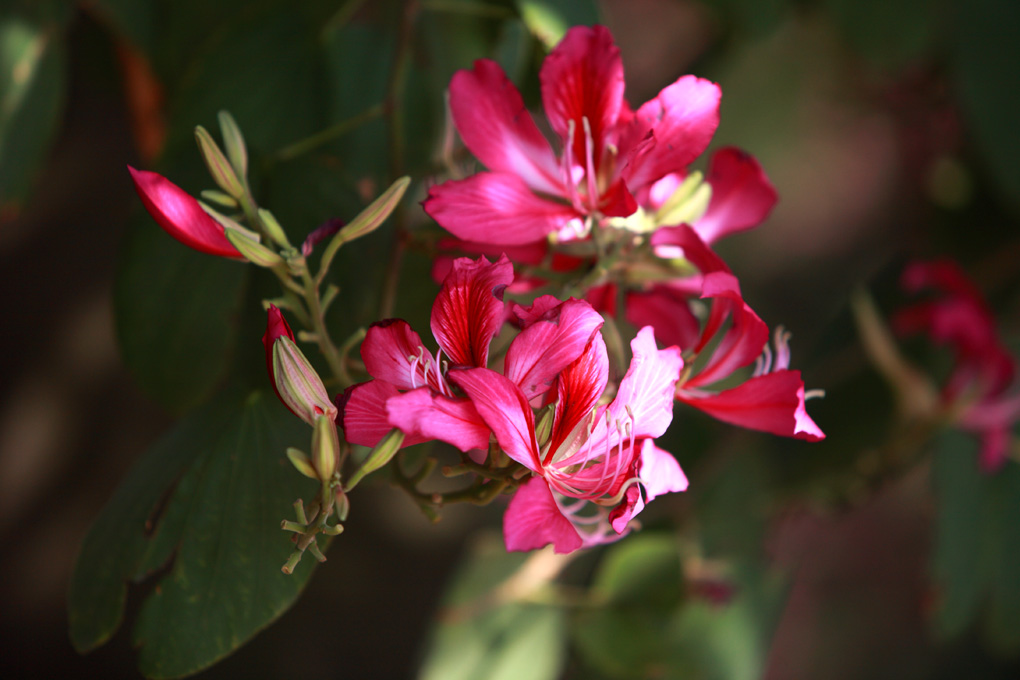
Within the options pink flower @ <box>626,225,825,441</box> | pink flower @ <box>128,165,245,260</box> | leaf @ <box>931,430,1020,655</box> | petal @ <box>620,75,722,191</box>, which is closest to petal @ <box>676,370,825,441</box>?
pink flower @ <box>626,225,825,441</box>

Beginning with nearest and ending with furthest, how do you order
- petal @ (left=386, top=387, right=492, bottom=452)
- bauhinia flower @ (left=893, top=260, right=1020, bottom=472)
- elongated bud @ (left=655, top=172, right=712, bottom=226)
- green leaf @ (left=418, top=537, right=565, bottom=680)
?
1. petal @ (left=386, top=387, right=492, bottom=452)
2. elongated bud @ (left=655, top=172, right=712, bottom=226)
3. bauhinia flower @ (left=893, top=260, right=1020, bottom=472)
4. green leaf @ (left=418, top=537, right=565, bottom=680)

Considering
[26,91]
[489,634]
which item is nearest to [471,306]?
[26,91]

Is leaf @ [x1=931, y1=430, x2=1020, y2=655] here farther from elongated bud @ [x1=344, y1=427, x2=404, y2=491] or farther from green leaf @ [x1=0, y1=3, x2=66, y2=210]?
green leaf @ [x1=0, y1=3, x2=66, y2=210]

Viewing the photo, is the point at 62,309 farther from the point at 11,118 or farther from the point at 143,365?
the point at 143,365

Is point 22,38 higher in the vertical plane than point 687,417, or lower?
higher

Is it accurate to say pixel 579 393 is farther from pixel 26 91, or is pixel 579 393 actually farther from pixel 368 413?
pixel 26 91

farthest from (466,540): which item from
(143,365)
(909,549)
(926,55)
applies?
(926,55)

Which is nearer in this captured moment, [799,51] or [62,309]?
[62,309]
